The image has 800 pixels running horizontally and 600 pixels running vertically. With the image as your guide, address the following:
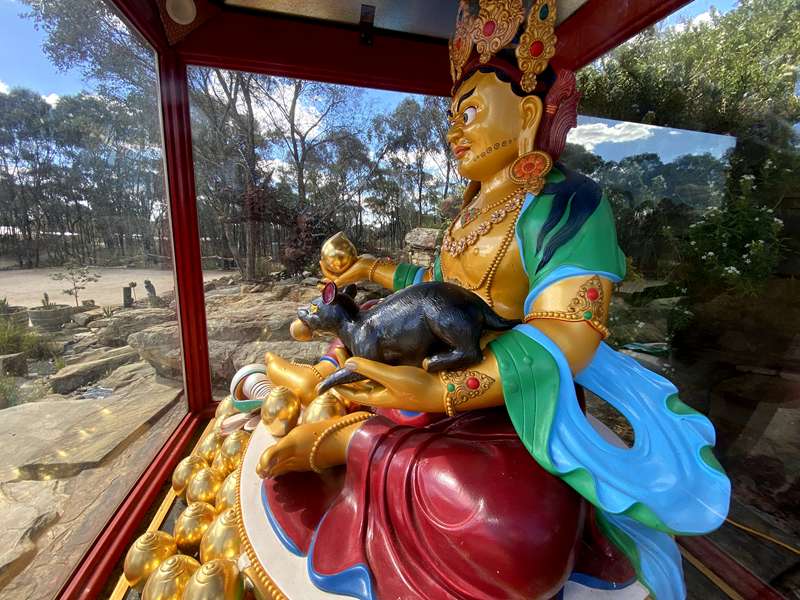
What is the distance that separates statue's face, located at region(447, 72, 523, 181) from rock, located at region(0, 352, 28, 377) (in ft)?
4.04

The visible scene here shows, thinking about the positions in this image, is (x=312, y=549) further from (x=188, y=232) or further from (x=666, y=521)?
(x=188, y=232)

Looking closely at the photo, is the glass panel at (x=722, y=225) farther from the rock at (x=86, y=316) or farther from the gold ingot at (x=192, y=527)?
the rock at (x=86, y=316)

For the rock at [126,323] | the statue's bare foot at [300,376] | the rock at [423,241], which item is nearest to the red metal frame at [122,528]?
the rock at [126,323]

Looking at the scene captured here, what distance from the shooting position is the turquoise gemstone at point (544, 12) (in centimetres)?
84

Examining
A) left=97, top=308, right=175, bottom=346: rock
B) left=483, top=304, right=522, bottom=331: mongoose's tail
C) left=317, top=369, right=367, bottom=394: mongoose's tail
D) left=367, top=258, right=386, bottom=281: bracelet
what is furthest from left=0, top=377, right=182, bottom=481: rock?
left=483, top=304, right=522, bottom=331: mongoose's tail

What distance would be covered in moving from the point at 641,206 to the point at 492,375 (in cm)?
212

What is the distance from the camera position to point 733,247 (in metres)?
1.88

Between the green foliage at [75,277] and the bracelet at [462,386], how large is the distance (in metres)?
1.19

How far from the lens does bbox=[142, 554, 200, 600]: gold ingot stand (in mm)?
795

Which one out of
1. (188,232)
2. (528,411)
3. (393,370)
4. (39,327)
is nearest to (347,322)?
(393,370)

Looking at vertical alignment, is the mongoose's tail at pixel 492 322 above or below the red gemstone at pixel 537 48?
below

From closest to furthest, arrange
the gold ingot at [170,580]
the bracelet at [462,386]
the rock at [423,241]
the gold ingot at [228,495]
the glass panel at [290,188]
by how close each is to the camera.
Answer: the bracelet at [462,386] → the gold ingot at [170,580] → the gold ingot at [228,495] → the glass panel at [290,188] → the rock at [423,241]

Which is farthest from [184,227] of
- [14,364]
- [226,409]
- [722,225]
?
[722,225]

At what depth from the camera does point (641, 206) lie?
7.32 ft
